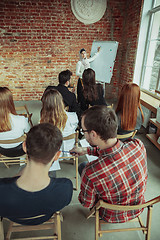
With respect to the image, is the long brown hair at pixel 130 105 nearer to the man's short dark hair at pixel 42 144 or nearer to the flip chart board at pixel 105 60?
the man's short dark hair at pixel 42 144

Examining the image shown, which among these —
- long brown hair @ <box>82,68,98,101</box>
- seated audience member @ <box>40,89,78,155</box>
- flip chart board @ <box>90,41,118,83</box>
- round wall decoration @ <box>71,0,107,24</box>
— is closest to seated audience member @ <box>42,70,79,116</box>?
long brown hair @ <box>82,68,98,101</box>

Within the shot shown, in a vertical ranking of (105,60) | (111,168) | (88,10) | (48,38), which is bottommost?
(111,168)

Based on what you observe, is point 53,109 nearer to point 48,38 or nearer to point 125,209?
point 125,209

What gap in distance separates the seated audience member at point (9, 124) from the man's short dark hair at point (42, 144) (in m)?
0.97

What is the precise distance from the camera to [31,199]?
3.06 feet

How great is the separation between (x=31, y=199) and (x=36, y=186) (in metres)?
0.07

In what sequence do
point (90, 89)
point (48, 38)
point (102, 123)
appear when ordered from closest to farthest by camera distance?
point (102, 123)
point (90, 89)
point (48, 38)

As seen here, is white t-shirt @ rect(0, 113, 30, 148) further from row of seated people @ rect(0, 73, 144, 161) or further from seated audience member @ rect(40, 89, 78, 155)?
seated audience member @ rect(40, 89, 78, 155)

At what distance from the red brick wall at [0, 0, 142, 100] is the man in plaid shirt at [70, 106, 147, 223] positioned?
12.1ft

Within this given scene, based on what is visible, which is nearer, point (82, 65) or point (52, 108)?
point (52, 108)

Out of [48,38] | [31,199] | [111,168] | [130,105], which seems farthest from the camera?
[48,38]

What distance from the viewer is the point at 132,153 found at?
1.11m

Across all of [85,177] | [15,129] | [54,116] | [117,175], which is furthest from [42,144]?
[15,129]

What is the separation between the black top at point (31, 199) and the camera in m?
0.91
